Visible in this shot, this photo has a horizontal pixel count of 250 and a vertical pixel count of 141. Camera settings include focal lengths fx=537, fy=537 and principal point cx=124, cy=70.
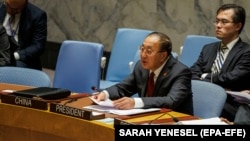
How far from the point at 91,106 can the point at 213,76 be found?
5.17 ft

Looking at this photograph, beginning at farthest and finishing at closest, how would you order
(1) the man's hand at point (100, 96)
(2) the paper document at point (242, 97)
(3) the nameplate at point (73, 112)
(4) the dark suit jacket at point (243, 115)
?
(2) the paper document at point (242, 97) < (1) the man's hand at point (100, 96) < (3) the nameplate at point (73, 112) < (4) the dark suit jacket at point (243, 115)

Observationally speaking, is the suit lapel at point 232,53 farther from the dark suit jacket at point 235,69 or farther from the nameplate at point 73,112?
the nameplate at point 73,112

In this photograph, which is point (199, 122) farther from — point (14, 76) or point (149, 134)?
point (14, 76)

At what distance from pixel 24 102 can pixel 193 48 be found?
7.78ft

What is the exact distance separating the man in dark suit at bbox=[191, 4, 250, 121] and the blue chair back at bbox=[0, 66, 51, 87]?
54.5 inches

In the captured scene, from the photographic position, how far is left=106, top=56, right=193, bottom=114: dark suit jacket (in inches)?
138

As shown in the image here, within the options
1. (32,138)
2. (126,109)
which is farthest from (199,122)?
(32,138)

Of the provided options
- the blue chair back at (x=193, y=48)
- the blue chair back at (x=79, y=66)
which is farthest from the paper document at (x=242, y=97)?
the blue chair back at (x=79, y=66)

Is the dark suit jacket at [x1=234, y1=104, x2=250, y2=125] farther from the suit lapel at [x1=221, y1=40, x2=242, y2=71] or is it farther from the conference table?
the suit lapel at [x1=221, y1=40, x2=242, y2=71]

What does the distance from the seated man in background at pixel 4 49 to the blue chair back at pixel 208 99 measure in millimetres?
2250

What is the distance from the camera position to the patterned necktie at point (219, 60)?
477 cm

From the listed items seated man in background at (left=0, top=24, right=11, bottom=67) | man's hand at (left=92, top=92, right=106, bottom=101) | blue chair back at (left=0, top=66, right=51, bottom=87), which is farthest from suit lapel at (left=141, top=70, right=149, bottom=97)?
seated man in background at (left=0, top=24, right=11, bottom=67)

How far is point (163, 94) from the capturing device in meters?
3.72

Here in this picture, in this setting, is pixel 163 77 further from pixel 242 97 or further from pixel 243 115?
pixel 243 115
